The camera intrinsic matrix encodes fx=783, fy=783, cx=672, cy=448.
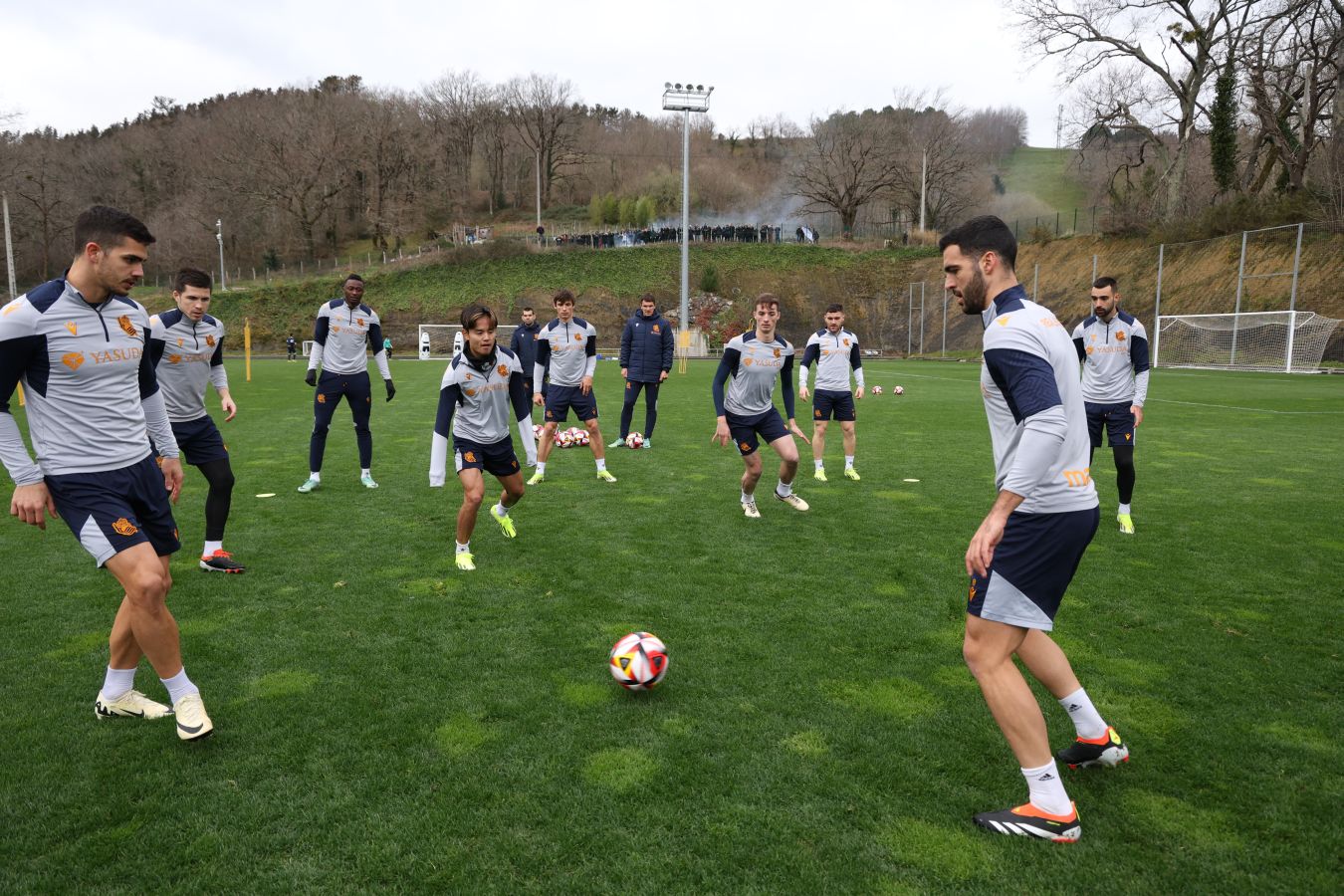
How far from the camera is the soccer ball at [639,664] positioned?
411cm

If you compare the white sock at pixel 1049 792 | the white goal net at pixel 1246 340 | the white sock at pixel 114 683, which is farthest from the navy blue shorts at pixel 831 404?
the white goal net at pixel 1246 340

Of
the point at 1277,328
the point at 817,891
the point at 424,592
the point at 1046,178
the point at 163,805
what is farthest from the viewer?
the point at 1046,178

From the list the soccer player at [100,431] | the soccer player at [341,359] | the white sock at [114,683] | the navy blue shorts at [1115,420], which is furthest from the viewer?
the soccer player at [341,359]

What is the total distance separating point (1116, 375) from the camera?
7598mm

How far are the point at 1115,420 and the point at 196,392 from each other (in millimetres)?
8364

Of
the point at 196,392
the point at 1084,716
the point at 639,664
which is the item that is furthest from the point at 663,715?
the point at 196,392

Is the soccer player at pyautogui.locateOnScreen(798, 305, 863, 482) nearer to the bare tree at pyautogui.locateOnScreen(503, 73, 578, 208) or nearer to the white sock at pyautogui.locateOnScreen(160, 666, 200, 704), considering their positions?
the white sock at pyautogui.locateOnScreen(160, 666, 200, 704)

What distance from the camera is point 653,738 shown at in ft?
12.2

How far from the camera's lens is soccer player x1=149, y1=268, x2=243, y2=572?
623 cm

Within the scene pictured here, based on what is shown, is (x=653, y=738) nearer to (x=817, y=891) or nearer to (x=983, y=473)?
(x=817, y=891)

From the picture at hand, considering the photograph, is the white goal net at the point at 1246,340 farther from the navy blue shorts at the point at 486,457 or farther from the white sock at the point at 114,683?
Answer: the white sock at the point at 114,683

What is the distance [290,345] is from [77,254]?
1716 inches

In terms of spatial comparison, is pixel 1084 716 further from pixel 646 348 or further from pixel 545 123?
pixel 545 123

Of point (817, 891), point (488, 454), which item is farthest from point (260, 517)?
point (817, 891)
